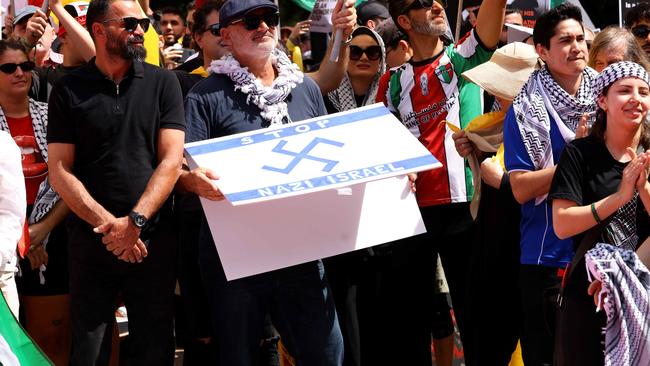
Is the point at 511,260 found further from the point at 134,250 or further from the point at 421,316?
the point at 134,250

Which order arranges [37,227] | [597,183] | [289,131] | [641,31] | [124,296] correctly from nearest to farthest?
[597,183], [289,131], [124,296], [37,227], [641,31]

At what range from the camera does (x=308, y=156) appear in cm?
555

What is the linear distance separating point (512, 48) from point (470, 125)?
53 centimetres

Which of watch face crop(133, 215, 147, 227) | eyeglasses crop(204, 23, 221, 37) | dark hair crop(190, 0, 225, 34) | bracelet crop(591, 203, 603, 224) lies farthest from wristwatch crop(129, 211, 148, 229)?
bracelet crop(591, 203, 603, 224)

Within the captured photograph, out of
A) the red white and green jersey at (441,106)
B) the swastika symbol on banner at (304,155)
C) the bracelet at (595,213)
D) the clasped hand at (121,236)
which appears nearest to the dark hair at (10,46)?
the clasped hand at (121,236)

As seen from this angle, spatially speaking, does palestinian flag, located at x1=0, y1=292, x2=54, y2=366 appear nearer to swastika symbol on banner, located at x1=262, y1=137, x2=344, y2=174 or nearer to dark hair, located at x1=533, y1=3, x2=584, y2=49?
swastika symbol on banner, located at x1=262, y1=137, x2=344, y2=174

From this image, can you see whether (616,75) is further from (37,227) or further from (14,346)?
(37,227)

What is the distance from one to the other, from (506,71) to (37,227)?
2.73 metres

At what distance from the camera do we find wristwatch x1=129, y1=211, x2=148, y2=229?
5730 millimetres

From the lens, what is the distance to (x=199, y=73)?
7.20 m

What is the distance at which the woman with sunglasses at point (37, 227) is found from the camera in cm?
654

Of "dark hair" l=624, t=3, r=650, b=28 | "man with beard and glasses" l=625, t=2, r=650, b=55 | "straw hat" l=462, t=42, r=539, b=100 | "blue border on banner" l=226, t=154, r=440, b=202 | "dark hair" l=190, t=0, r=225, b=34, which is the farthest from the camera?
"dark hair" l=624, t=3, r=650, b=28

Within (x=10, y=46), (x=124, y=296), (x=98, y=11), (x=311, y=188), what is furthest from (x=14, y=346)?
(x=10, y=46)

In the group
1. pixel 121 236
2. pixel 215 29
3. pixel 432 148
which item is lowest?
pixel 432 148
